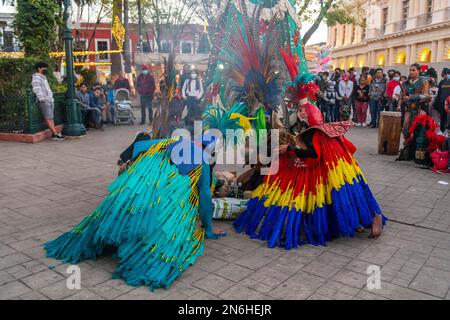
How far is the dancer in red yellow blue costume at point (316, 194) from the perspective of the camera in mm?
3768

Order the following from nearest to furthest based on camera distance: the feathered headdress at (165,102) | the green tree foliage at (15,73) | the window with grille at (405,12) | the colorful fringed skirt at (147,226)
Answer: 1. the colorful fringed skirt at (147,226)
2. the feathered headdress at (165,102)
3. the green tree foliage at (15,73)
4. the window with grille at (405,12)

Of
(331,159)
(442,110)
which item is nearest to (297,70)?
(331,159)

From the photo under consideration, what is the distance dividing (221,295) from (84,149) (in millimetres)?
6670

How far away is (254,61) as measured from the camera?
4562mm

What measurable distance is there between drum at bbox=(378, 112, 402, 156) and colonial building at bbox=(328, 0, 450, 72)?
52.3 feet

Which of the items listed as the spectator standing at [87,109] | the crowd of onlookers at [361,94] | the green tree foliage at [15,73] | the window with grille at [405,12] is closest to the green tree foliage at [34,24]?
the green tree foliage at [15,73]

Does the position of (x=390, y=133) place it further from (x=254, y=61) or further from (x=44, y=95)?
(x=44, y=95)

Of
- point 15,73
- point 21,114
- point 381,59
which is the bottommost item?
point 21,114

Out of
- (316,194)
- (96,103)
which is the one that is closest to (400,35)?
(96,103)

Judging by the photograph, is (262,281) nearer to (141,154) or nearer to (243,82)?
(141,154)

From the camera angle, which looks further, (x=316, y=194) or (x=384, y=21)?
(x=384, y=21)

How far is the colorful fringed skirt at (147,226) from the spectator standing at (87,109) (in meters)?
8.71

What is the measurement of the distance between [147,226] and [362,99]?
11.0 meters

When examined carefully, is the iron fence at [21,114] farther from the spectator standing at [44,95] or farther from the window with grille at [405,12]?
the window with grille at [405,12]
